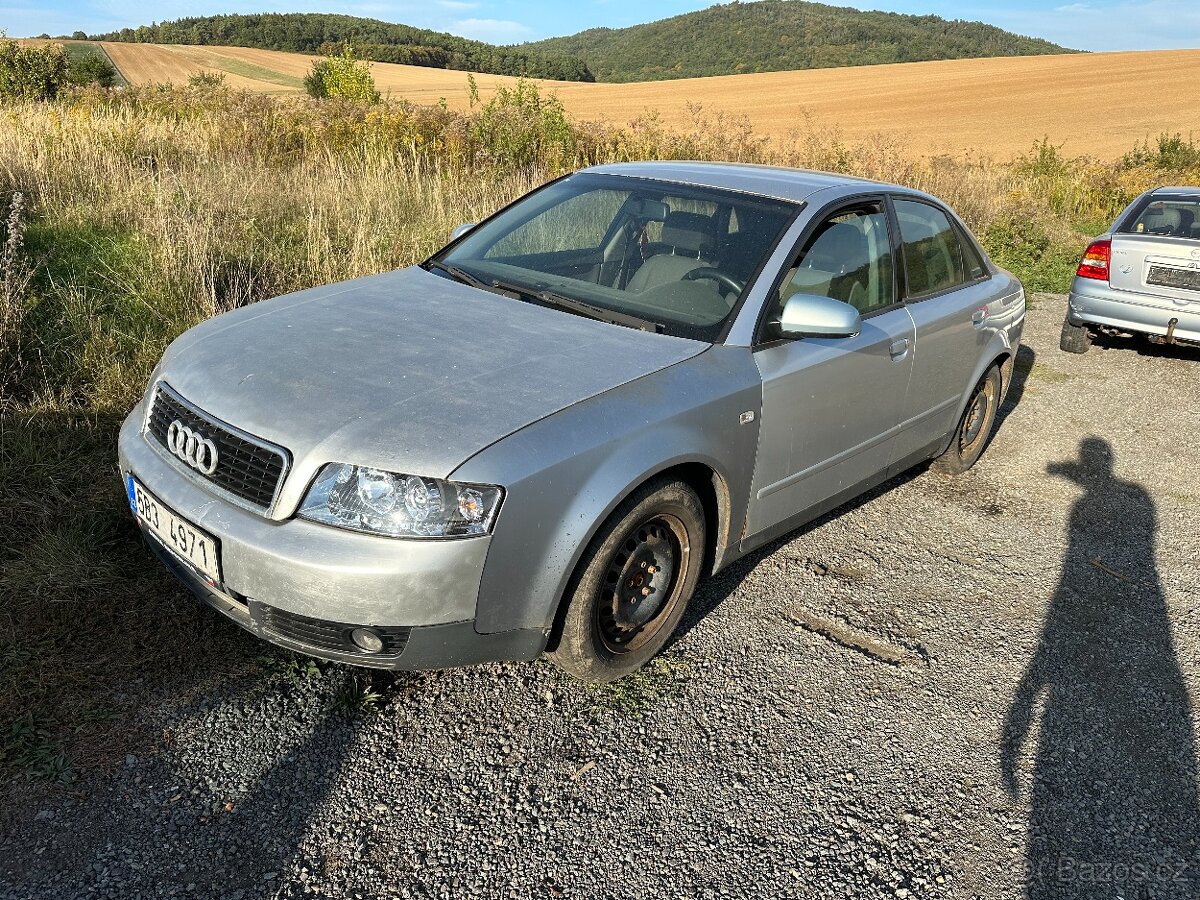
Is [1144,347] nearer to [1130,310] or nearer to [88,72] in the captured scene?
[1130,310]

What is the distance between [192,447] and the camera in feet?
8.47

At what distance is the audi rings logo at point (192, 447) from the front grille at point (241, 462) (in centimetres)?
1

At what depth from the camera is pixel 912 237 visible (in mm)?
4152

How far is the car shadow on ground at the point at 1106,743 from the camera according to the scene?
237 centimetres

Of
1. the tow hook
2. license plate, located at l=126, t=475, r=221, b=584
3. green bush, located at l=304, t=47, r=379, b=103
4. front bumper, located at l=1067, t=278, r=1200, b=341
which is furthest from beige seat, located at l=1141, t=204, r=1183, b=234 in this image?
green bush, located at l=304, t=47, r=379, b=103

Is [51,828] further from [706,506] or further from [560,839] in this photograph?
[706,506]

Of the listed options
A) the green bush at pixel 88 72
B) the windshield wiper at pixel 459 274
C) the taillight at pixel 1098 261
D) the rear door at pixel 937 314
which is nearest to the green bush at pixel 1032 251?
the taillight at pixel 1098 261

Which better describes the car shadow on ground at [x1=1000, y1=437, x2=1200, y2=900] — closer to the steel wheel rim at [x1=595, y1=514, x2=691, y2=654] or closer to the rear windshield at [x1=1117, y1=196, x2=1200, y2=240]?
the steel wheel rim at [x1=595, y1=514, x2=691, y2=654]

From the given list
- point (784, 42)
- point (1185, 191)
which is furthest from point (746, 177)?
point (784, 42)

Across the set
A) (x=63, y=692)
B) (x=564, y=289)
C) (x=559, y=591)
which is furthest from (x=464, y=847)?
(x=564, y=289)

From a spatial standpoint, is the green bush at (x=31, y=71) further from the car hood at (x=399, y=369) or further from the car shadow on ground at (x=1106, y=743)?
the car shadow on ground at (x=1106, y=743)

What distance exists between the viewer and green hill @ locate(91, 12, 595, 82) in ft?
238

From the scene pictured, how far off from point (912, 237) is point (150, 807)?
378cm

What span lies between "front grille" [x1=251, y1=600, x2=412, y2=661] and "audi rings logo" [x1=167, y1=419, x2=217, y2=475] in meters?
0.44
